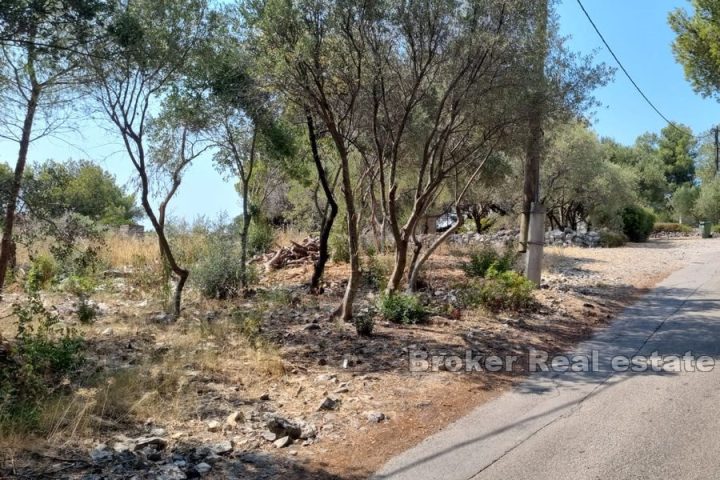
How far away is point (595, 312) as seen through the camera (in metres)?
10.2

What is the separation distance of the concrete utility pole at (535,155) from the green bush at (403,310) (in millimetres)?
3592

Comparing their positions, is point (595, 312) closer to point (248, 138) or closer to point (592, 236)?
point (248, 138)

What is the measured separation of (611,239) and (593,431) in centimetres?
2550

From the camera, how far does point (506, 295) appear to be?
9.73 metres

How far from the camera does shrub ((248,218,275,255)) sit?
17377 mm

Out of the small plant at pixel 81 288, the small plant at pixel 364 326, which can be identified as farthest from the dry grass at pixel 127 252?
the small plant at pixel 364 326

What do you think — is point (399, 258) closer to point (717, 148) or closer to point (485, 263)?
point (485, 263)

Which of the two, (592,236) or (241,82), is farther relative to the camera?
(592,236)

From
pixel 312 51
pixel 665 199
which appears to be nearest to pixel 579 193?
pixel 312 51

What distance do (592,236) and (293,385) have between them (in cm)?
2524

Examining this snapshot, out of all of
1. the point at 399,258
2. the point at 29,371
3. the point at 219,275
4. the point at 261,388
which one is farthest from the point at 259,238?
the point at 29,371

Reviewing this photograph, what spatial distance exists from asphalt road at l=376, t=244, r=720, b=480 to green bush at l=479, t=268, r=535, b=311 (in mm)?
2372

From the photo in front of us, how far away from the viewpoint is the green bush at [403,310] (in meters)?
8.66

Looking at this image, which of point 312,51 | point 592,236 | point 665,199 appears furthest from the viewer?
point 665,199
